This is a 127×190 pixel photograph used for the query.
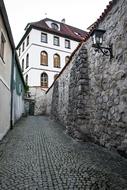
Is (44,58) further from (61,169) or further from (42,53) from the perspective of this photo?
(61,169)

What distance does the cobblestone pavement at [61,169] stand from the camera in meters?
3.15

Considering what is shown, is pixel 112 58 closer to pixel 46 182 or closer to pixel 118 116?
pixel 118 116

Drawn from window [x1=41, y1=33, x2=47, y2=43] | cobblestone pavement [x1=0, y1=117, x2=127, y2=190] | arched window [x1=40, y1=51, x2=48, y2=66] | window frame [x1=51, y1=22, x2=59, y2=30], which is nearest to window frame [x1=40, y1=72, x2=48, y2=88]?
arched window [x1=40, y1=51, x2=48, y2=66]

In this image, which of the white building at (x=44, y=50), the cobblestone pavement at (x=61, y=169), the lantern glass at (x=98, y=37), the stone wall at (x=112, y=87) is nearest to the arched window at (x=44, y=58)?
the white building at (x=44, y=50)

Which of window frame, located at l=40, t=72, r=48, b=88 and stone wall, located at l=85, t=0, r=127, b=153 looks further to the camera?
window frame, located at l=40, t=72, r=48, b=88

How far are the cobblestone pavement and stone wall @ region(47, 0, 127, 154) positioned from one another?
0.49 meters

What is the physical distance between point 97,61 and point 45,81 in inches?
814

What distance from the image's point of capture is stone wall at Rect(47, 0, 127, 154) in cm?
446

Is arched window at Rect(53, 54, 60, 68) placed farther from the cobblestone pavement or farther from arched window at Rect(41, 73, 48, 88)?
the cobblestone pavement

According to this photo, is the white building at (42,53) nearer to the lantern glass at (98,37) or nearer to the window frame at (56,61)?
the window frame at (56,61)

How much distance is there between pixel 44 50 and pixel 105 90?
22336 mm

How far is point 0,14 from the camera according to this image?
646cm

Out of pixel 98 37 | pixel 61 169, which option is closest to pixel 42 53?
pixel 98 37

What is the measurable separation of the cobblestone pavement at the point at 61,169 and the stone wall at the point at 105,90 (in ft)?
1.60
